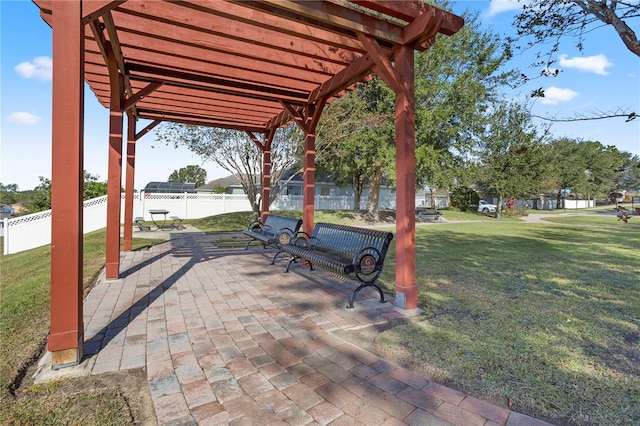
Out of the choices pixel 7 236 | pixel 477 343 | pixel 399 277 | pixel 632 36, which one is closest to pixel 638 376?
pixel 477 343

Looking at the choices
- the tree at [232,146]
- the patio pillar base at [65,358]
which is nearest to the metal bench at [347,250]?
the patio pillar base at [65,358]

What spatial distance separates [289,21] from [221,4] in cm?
77

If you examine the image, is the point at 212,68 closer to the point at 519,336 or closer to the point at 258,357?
the point at 258,357

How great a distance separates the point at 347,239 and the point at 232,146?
9.27 metres

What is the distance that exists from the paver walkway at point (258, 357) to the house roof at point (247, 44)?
2.79 metres

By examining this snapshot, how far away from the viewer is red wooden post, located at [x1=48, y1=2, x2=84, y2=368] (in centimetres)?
238

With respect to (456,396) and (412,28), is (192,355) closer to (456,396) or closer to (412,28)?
(456,396)

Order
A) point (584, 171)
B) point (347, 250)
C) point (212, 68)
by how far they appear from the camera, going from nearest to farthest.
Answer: point (347, 250) → point (212, 68) → point (584, 171)

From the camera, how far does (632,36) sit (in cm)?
242

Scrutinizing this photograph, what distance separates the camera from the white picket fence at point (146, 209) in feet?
37.6

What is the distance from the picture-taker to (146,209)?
17516mm

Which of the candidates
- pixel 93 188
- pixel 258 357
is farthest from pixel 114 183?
pixel 93 188

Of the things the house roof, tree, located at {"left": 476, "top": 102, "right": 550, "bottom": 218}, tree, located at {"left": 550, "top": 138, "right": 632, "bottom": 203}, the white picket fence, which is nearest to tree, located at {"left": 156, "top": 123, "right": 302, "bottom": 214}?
the white picket fence

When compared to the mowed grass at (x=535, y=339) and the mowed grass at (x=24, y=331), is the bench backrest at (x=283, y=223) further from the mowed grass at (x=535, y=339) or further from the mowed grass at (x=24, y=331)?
the mowed grass at (x=24, y=331)
